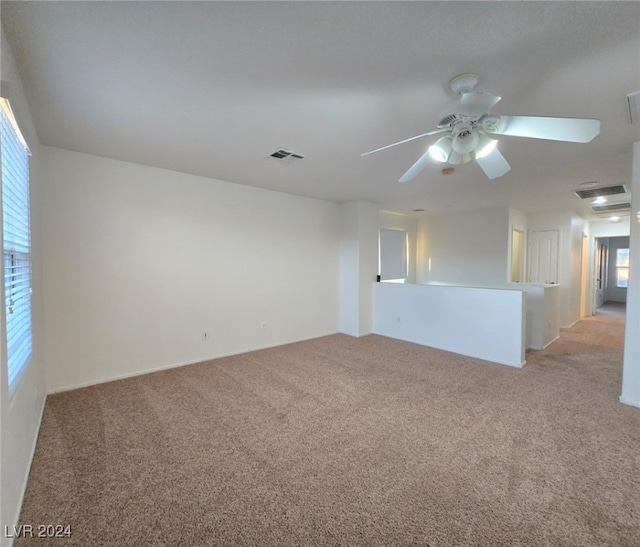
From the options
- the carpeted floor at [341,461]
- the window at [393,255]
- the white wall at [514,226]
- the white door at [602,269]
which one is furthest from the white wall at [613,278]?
the carpeted floor at [341,461]

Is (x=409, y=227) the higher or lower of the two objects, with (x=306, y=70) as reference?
lower

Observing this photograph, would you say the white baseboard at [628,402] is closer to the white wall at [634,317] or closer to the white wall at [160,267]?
the white wall at [634,317]

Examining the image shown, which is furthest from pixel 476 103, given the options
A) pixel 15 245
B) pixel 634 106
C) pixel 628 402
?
pixel 628 402

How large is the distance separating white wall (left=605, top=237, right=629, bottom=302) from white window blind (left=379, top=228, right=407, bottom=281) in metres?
8.04

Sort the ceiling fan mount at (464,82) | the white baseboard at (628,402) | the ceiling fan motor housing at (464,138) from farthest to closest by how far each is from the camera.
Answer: the white baseboard at (628,402) < the ceiling fan motor housing at (464,138) < the ceiling fan mount at (464,82)

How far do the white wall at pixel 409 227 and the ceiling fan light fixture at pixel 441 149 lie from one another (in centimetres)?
424

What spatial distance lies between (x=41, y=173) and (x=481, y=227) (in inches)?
270

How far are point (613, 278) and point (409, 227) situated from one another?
8.18 metres

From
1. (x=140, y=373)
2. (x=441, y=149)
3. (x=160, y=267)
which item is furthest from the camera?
(x=160, y=267)

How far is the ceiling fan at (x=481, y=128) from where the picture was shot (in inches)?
61.3

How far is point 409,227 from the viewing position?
6980mm

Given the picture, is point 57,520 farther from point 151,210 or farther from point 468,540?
point 151,210

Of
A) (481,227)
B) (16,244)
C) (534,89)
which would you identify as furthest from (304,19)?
(481,227)

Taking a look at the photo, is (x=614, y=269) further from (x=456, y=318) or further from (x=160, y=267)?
(x=160, y=267)
